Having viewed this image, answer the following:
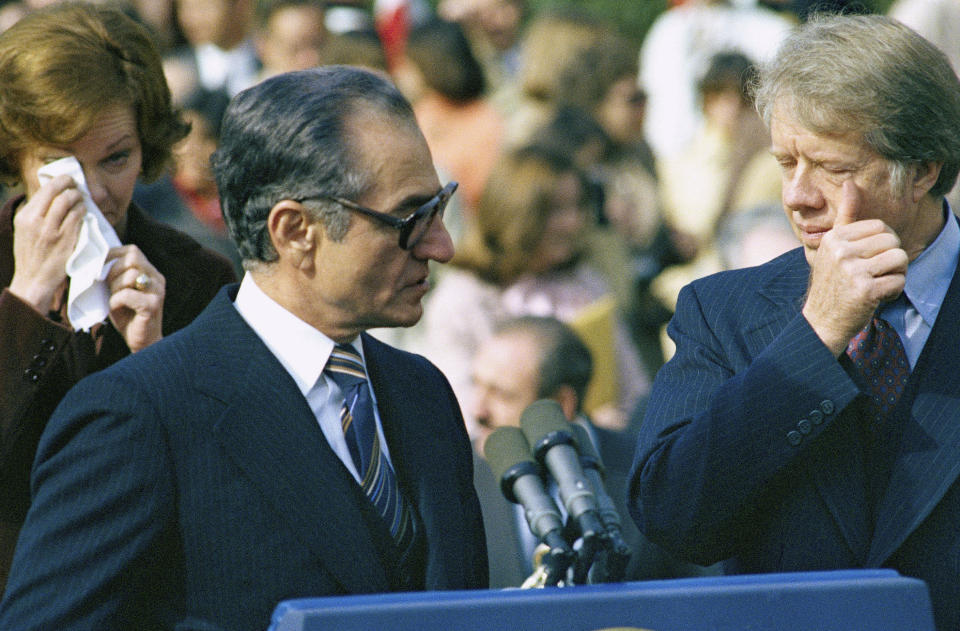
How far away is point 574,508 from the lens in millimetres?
2186

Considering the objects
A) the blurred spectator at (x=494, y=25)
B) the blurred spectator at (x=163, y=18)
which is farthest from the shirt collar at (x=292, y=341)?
the blurred spectator at (x=494, y=25)

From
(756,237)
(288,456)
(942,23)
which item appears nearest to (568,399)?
(756,237)

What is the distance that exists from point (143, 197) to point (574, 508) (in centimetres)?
341

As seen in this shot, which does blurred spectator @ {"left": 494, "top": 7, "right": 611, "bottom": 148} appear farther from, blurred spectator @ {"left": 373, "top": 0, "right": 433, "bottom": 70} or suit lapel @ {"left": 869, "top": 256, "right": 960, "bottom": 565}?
suit lapel @ {"left": 869, "top": 256, "right": 960, "bottom": 565}

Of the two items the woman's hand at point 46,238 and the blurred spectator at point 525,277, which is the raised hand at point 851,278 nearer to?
the woman's hand at point 46,238

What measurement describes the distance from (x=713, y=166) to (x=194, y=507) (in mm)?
5783

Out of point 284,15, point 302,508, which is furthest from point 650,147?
point 302,508

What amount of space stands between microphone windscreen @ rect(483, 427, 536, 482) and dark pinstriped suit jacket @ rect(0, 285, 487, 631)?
0.23 meters

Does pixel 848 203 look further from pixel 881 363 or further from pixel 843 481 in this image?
pixel 843 481

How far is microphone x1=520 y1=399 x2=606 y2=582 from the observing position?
2.14 m

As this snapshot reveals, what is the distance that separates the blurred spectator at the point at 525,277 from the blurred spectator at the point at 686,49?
2760 mm

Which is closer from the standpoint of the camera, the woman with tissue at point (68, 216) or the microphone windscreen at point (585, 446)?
the microphone windscreen at point (585, 446)

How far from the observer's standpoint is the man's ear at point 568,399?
5168mm

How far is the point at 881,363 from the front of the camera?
255cm
